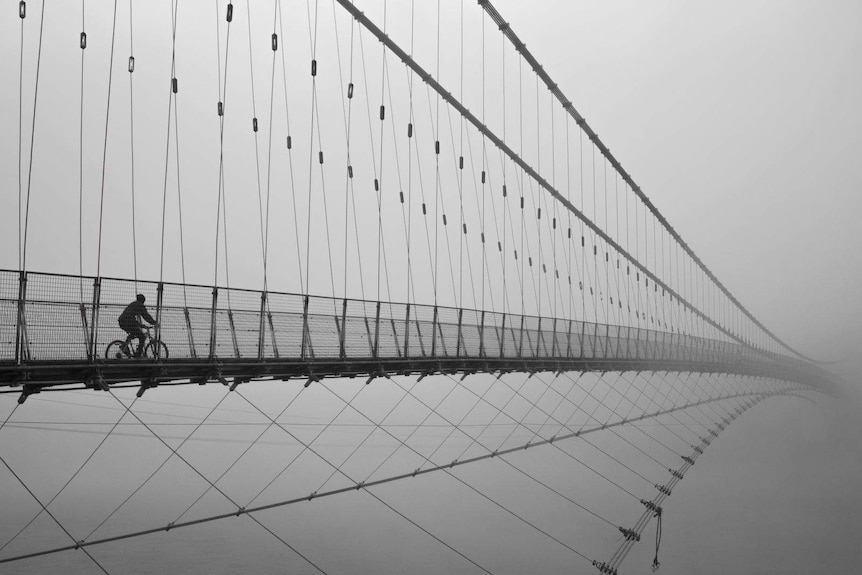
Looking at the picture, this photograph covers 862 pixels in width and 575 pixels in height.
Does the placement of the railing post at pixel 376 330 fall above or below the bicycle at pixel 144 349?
above

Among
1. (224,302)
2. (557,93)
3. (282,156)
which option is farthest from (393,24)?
(224,302)

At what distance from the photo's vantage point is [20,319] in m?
10.6

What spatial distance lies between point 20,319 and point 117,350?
4.81ft

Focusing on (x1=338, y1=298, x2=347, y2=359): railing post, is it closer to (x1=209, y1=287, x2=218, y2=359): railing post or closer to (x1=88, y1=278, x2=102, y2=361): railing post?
(x1=209, y1=287, x2=218, y2=359): railing post

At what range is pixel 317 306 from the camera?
51.2ft

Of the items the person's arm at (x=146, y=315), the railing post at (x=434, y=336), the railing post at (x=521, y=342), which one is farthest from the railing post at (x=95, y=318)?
the railing post at (x=521, y=342)

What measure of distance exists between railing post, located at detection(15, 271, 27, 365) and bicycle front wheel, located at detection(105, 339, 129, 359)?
1.20 metres

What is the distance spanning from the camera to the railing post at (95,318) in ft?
37.1

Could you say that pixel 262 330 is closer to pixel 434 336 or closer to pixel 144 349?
pixel 144 349

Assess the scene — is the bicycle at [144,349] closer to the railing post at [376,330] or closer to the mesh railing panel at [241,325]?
the mesh railing panel at [241,325]

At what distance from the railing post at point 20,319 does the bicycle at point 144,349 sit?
120 centimetres

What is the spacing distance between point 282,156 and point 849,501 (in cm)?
4994

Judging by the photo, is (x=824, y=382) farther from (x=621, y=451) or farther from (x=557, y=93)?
(x=557, y=93)

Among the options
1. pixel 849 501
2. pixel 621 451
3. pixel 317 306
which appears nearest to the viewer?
pixel 317 306
